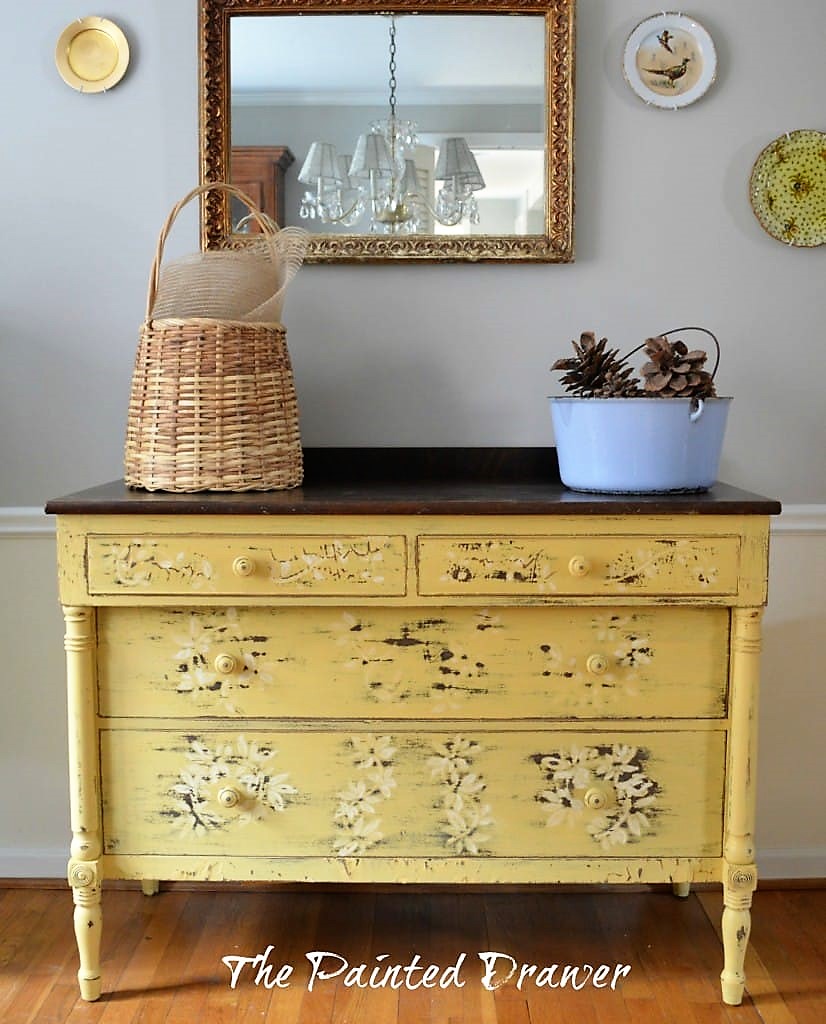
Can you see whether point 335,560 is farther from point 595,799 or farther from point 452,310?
point 452,310

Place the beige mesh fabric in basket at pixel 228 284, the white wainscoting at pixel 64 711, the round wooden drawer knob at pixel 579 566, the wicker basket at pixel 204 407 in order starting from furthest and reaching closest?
the white wainscoting at pixel 64 711 → the beige mesh fabric in basket at pixel 228 284 → the wicker basket at pixel 204 407 → the round wooden drawer knob at pixel 579 566

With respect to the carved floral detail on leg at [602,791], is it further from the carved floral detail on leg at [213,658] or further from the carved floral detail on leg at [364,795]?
the carved floral detail on leg at [213,658]

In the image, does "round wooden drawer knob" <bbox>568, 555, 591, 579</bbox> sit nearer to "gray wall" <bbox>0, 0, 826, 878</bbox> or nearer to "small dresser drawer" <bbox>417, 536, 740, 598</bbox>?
"small dresser drawer" <bbox>417, 536, 740, 598</bbox>

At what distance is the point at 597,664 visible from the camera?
5.25 feet

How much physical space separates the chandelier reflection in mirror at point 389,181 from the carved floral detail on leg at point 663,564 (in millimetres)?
812

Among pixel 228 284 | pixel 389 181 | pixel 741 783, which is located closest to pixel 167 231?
pixel 228 284

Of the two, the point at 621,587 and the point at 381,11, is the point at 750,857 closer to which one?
the point at 621,587

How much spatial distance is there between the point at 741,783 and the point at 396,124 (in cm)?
136

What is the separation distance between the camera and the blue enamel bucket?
65.1 inches

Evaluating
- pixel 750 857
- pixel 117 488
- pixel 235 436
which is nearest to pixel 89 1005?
pixel 117 488

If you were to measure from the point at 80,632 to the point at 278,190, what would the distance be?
3.12 feet

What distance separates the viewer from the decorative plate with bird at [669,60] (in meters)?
2.00

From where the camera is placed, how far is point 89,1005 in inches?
66.7

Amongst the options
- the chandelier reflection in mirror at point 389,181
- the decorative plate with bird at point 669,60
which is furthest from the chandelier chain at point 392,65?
the decorative plate with bird at point 669,60
